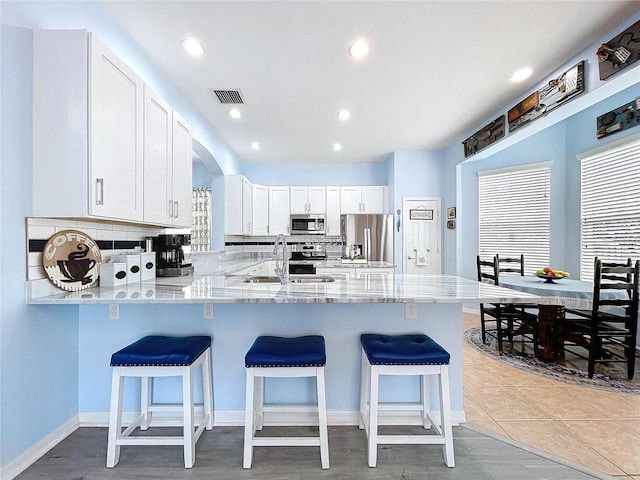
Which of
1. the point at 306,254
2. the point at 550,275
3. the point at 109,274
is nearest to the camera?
the point at 109,274

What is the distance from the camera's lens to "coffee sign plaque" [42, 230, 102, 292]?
1.61 m

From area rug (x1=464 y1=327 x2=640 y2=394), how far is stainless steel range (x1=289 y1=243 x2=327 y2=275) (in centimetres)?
281

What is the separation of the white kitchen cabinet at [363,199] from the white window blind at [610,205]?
9.39 ft

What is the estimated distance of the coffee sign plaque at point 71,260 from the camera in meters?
1.61

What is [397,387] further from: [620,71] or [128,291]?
[620,71]

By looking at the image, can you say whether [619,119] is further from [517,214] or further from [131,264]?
[131,264]

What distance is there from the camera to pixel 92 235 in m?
1.90

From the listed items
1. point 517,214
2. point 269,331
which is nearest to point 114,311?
point 269,331

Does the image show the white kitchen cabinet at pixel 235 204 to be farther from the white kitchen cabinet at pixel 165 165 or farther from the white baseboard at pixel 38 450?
the white baseboard at pixel 38 450

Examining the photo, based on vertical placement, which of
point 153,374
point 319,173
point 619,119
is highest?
point 619,119

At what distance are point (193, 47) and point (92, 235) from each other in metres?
1.59

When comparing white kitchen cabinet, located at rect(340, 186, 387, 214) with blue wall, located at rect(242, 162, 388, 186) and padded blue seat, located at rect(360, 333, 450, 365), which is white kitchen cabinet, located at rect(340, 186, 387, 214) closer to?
blue wall, located at rect(242, 162, 388, 186)

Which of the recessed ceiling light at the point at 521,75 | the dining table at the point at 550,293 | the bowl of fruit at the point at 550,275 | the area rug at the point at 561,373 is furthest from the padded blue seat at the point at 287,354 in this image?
the recessed ceiling light at the point at 521,75

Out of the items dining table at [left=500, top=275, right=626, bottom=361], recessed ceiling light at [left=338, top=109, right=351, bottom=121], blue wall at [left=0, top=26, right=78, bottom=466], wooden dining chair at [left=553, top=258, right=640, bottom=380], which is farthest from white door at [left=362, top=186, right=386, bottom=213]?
blue wall at [left=0, top=26, right=78, bottom=466]
